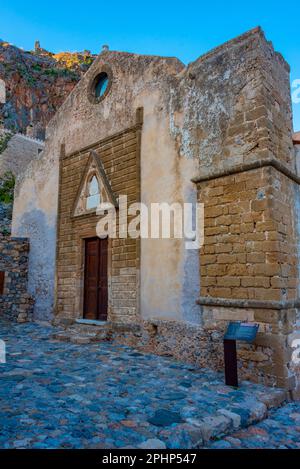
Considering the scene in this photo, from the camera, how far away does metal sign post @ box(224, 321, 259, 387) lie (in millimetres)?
4199

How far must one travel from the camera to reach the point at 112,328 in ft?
22.3

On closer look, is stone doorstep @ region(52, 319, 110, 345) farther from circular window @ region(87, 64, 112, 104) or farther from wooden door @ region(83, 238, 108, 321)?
circular window @ region(87, 64, 112, 104)

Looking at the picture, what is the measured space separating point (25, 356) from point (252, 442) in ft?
13.1

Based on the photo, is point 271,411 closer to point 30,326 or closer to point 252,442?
point 252,442

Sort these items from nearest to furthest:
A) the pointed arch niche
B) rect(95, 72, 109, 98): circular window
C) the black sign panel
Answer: the black sign panel, the pointed arch niche, rect(95, 72, 109, 98): circular window

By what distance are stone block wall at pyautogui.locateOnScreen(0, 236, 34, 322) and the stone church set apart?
811 millimetres

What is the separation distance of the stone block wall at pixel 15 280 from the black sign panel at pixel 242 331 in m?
6.55

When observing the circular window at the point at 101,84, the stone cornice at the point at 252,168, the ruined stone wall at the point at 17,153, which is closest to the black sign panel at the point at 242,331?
the stone cornice at the point at 252,168

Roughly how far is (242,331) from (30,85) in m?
38.2

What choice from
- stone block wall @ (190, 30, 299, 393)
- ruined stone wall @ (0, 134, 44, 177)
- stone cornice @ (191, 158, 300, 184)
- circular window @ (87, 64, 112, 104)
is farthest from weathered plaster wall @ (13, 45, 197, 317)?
ruined stone wall @ (0, 134, 44, 177)

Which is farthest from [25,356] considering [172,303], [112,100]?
[112,100]

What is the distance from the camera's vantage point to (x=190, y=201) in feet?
18.5

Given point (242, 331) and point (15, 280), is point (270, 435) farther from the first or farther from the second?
point (15, 280)

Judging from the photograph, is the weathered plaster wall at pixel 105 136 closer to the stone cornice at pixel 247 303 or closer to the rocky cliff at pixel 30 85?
the stone cornice at pixel 247 303
